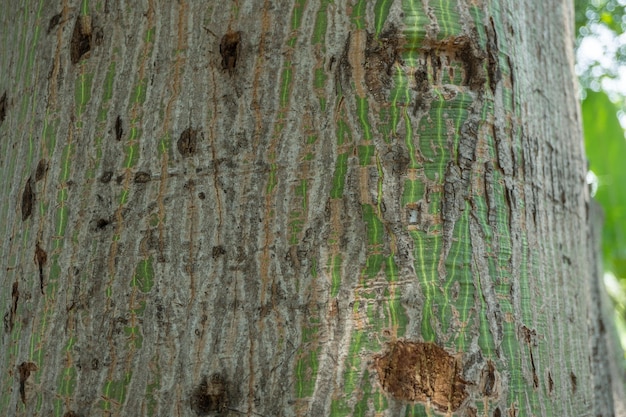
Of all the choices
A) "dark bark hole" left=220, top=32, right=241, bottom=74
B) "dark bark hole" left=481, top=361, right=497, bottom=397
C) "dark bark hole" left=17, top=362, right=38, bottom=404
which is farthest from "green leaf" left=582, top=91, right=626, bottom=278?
"dark bark hole" left=17, top=362, right=38, bottom=404

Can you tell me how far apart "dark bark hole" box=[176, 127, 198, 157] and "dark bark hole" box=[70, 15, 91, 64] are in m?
0.30

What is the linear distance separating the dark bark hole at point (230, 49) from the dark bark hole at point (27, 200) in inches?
18.7

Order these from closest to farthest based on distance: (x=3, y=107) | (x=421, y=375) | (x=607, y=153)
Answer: (x=421, y=375)
(x=3, y=107)
(x=607, y=153)

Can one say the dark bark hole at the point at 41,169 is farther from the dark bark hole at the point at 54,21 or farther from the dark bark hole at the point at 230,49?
the dark bark hole at the point at 230,49

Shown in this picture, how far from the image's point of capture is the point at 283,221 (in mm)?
1189

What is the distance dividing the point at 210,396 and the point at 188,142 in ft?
1.45

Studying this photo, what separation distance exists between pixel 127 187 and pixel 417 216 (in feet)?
1.70

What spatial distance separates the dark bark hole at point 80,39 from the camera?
4.53 ft

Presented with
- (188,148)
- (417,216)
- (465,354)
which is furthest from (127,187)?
(465,354)

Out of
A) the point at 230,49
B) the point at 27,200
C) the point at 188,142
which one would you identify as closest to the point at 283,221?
the point at 188,142

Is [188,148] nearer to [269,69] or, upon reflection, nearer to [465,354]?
[269,69]

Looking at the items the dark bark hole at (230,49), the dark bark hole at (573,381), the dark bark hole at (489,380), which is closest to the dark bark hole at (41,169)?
the dark bark hole at (230,49)

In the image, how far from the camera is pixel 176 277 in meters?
1.20

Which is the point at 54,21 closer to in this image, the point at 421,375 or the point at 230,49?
the point at 230,49
